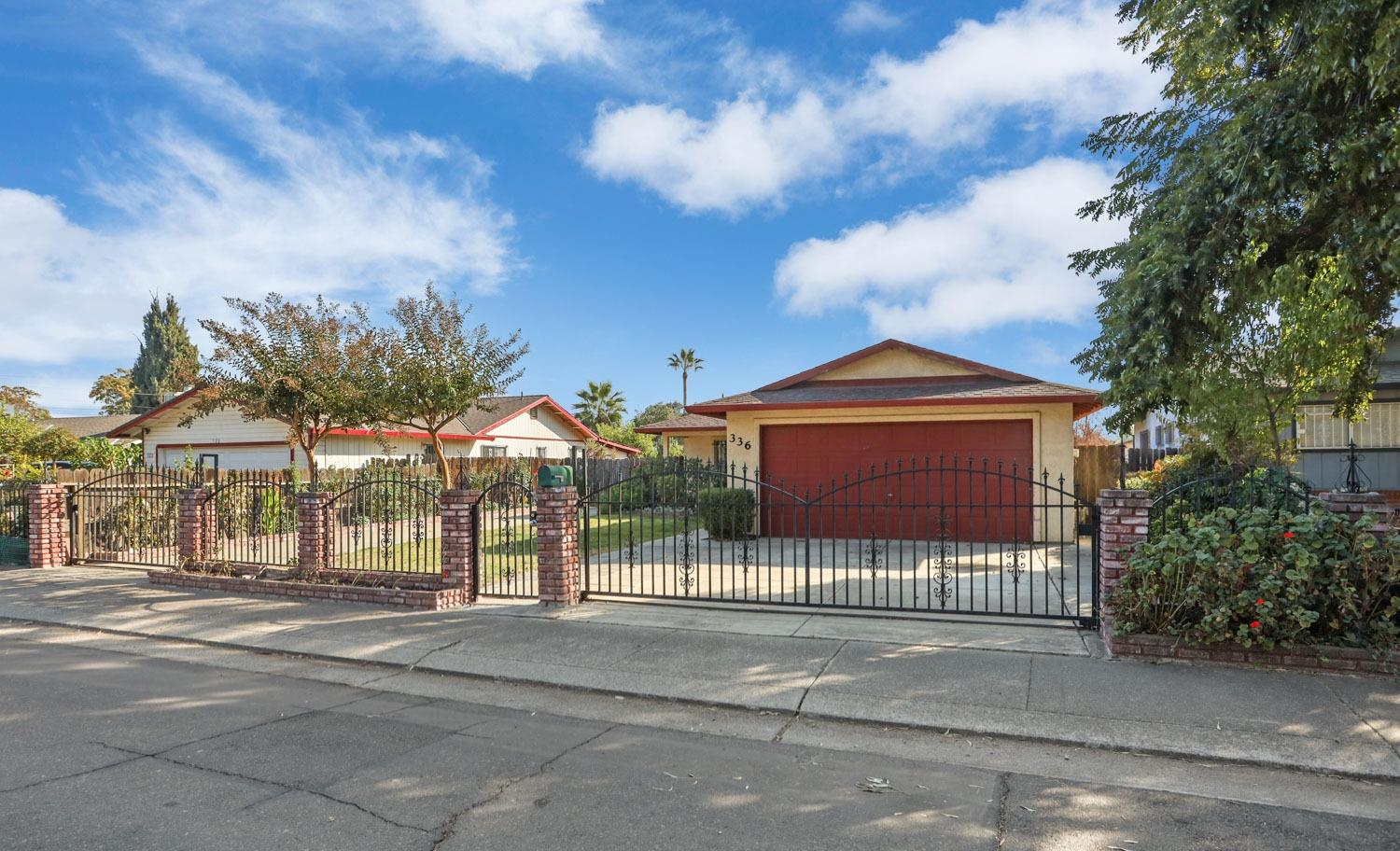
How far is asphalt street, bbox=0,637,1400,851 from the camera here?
3.75m

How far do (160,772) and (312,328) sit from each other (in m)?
9.27

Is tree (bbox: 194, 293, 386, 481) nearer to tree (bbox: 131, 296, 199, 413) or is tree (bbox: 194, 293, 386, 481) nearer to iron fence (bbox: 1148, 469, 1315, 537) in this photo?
iron fence (bbox: 1148, 469, 1315, 537)

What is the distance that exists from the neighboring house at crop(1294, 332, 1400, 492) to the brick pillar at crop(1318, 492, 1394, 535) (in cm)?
1114

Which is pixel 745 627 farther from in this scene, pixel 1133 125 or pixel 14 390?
pixel 14 390

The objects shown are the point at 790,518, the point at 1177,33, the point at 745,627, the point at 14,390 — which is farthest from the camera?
the point at 14,390

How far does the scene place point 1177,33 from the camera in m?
10.1

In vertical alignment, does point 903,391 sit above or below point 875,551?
above

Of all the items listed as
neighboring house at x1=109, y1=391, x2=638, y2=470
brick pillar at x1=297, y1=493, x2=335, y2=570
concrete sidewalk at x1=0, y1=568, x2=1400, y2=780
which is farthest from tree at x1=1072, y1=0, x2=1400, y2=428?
neighboring house at x1=109, y1=391, x2=638, y2=470

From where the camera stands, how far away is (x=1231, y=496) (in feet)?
23.1

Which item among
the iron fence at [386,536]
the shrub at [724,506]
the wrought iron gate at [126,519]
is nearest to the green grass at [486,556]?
the iron fence at [386,536]

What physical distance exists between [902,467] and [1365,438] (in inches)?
419

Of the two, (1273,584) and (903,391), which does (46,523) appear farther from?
(1273,584)

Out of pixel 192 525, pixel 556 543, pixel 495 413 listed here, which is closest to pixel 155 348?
pixel 495 413

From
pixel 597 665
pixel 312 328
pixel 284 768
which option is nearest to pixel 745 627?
pixel 597 665
